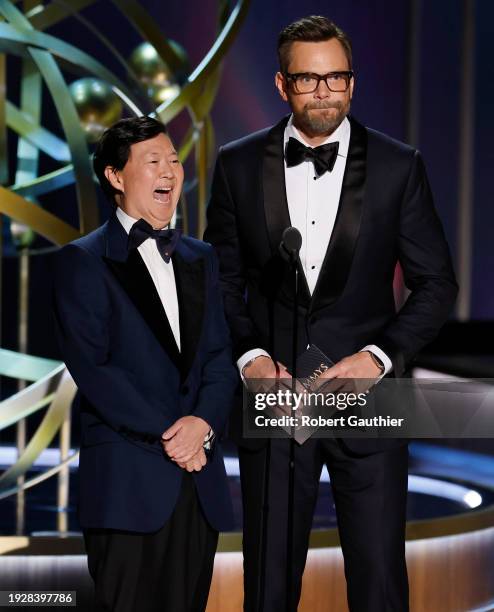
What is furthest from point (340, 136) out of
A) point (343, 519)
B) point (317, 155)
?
point (343, 519)

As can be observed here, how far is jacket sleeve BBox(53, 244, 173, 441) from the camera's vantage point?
2037mm

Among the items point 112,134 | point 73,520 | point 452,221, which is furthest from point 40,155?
point 112,134

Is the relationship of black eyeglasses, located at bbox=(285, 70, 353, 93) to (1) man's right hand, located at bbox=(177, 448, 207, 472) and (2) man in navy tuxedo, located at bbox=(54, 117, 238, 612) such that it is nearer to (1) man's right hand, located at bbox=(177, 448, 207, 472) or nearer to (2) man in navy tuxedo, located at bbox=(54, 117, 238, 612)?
(2) man in navy tuxedo, located at bbox=(54, 117, 238, 612)

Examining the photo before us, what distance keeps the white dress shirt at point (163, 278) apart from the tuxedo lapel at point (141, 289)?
25 mm

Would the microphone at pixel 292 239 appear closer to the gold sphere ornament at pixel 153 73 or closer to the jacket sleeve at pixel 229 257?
the jacket sleeve at pixel 229 257

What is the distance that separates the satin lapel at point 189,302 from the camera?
2.12 m

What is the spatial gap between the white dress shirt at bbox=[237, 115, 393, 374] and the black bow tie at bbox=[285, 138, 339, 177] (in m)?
0.02

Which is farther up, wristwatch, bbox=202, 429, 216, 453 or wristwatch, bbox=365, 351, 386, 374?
wristwatch, bbox=365, 351, 386, 374

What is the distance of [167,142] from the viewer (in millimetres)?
2143

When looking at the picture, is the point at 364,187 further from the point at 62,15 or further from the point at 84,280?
the point at 62,15

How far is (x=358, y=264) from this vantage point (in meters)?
2.21

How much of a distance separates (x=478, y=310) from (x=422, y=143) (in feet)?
4.07

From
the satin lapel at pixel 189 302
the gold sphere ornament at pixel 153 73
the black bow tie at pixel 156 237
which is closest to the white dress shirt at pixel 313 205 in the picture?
the satin lapel at pixel 189 302

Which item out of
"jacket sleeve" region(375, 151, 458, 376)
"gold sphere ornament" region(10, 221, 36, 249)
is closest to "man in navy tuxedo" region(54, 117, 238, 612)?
"jacket sleeve" region(375, 151, 458, 376)
